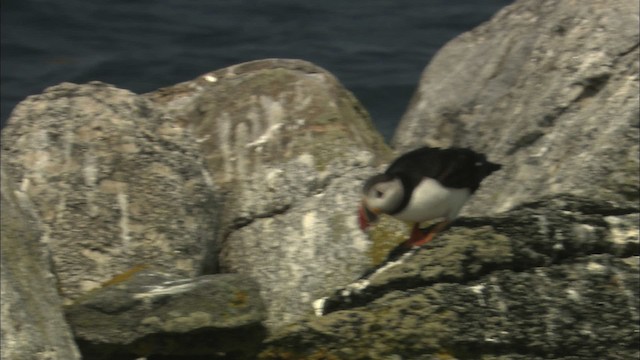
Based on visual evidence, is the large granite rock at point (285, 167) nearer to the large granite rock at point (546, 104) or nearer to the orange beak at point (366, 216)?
the large granite rock at point (546, 104)

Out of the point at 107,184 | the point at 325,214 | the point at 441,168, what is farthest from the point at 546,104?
the point at 107,184

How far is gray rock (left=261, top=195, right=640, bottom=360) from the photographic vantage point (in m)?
6.72

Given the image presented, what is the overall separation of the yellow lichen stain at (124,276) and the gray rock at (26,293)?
51 cm

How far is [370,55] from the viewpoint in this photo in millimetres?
18422

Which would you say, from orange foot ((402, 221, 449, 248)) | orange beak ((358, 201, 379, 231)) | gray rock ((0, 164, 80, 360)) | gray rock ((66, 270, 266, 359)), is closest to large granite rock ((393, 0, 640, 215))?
orange foot ((402, 221, 449, 248))

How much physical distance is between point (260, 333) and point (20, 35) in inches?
501

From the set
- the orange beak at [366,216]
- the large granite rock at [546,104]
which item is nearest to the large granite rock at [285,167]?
the large granite rock at [546,104]

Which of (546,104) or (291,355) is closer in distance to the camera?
(291,355)

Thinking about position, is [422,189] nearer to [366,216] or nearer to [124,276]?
[366,216]

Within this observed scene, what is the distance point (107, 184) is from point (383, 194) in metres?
2.12

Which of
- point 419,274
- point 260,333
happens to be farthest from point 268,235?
point 419,274

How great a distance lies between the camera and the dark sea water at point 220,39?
58.1ft

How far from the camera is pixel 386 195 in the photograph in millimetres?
7500

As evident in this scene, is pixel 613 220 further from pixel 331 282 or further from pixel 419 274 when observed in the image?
pixel 331 282
